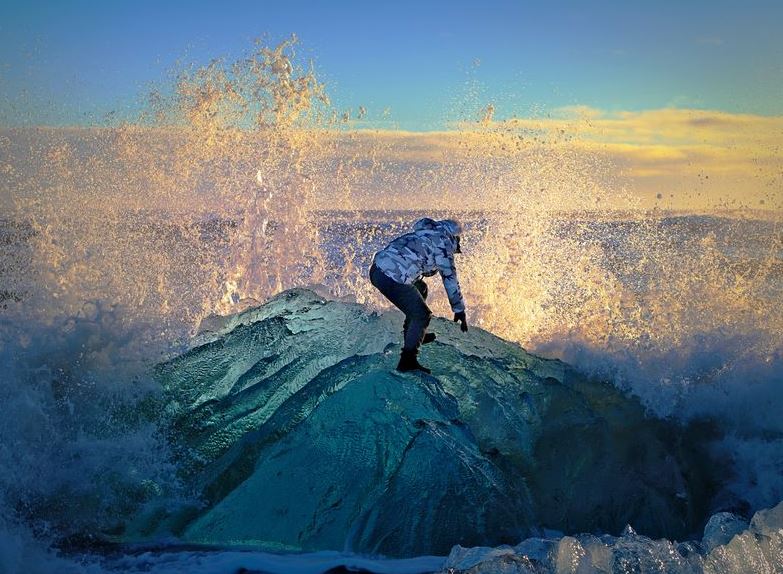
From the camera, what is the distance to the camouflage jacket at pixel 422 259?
822 cm

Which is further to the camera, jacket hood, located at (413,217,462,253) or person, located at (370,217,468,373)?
jacket hood, located at (413,217,462,253)

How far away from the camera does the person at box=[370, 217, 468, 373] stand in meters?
8.15

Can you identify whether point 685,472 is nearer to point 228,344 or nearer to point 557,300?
point 557,300

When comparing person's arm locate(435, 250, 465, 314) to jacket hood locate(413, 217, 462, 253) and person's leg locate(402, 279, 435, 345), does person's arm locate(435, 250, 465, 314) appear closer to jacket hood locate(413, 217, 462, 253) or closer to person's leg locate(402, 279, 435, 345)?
jacket hood locate(413, 217, 462, 253)

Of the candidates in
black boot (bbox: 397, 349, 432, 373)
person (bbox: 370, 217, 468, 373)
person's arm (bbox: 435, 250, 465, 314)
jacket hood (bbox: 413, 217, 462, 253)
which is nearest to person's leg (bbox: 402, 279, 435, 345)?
person (bbox: 370, 217, 468, 373)

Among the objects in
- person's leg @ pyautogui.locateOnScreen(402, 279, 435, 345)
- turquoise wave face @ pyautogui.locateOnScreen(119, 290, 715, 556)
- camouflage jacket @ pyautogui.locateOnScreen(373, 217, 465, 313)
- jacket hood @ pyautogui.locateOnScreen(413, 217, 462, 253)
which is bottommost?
turquoise wave face @ pyautogui.locateOnScreen(119, 290, 715, 556)

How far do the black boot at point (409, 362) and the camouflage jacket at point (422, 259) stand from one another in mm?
687

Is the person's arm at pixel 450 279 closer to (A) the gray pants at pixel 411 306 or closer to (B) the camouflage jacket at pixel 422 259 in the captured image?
(B) the camouflage jacket at pixel 422 259

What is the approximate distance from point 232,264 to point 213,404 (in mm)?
6574

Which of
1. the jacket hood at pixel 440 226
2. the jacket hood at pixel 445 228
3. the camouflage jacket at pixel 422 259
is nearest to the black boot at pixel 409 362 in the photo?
the camouflage jacket at pixel 422 259

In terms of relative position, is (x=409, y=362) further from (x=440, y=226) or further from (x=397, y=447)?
(x=440, y=226)

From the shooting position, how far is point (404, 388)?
7.71 metres

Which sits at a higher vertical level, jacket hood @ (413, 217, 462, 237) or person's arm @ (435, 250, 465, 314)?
jacket hood @ (413, 217, 462, 237)

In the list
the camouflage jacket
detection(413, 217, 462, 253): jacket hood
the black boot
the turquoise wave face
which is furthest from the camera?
detection(413, 217, 462, 253): jacket hood
